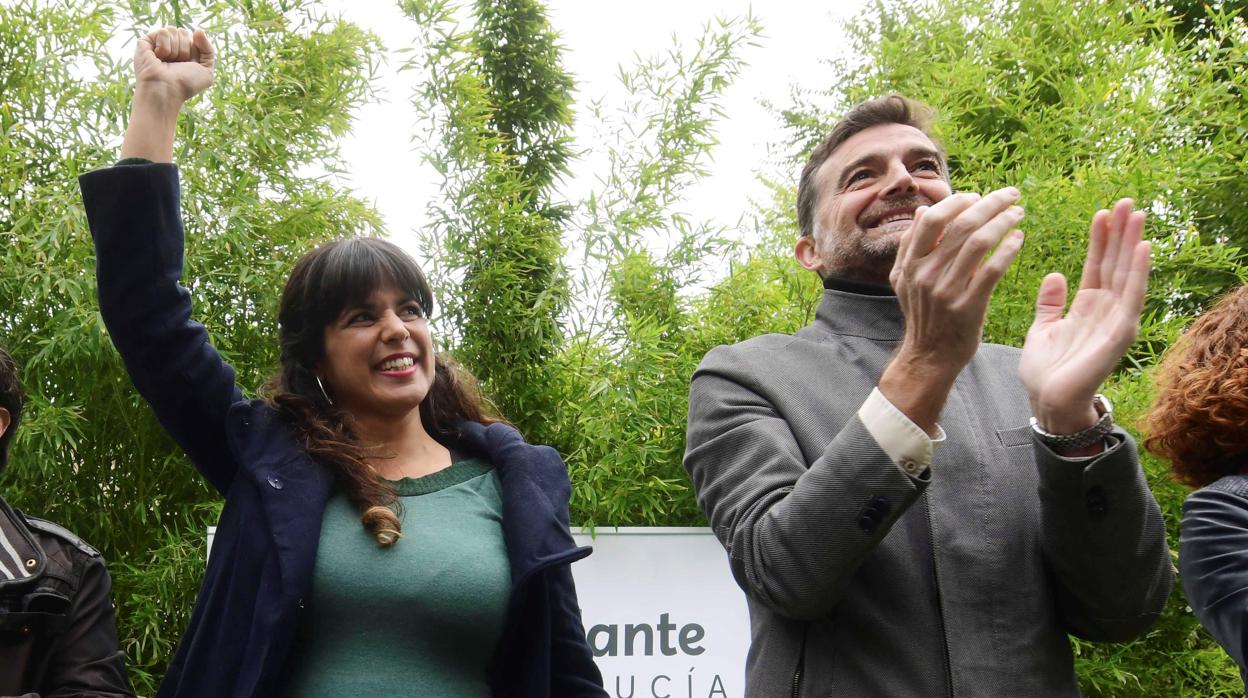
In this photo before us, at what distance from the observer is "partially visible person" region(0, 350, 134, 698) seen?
1797 mm

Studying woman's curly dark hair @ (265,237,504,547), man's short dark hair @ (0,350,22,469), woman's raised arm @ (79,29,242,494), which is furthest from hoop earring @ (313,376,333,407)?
man's short dark hair @ (0,350,22,469)

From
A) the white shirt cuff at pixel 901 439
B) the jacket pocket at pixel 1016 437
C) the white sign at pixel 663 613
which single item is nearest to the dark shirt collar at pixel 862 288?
the jacket pocket at pixel 1016 437

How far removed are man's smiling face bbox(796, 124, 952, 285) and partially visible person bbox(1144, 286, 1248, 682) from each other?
0.56 meters

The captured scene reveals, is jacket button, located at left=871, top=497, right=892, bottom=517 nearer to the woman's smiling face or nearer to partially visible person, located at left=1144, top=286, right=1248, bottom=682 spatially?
partially visible person, located at left=1144, top=286, right=1248, bottom=682

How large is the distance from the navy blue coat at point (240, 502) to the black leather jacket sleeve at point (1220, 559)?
903mm

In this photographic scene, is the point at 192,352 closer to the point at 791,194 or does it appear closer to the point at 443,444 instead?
the point at 443,444

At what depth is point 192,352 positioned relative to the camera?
166 cm

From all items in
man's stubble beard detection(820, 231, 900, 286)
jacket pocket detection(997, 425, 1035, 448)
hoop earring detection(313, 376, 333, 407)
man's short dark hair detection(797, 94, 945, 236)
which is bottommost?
jacket pocket detection(997, 425, 1035, 448)

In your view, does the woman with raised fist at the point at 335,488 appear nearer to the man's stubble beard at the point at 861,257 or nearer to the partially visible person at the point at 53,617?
the partially visible person at the point at 53,617

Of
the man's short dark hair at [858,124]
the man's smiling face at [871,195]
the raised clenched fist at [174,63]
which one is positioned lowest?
the man's smiling face at [871,195]

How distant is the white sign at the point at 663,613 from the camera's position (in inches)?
110

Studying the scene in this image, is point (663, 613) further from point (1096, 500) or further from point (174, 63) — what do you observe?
point (174, 63)

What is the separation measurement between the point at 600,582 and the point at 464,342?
0.85m

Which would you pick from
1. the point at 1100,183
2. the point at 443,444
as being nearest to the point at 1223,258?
the point at 1100,183
